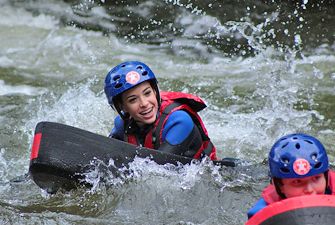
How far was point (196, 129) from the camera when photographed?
203 inches

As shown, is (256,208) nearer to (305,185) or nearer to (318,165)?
(305,185)

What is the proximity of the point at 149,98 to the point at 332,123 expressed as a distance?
2.67 m

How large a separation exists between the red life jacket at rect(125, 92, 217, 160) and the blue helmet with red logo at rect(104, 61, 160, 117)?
4.4 inches

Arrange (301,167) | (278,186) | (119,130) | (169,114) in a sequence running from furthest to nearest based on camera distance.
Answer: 1. (119,130)
2. (169,114)
3. (278,186)
4. (301,167)

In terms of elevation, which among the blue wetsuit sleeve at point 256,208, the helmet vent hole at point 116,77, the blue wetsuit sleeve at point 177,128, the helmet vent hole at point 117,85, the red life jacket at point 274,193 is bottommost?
the blue wetsuit sleeve at point 256,208

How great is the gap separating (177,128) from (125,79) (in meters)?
0.49

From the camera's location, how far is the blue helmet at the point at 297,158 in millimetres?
3428

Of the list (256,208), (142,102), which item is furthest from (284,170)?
(142,102)

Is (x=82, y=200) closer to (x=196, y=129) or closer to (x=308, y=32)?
(x=196, y=129)

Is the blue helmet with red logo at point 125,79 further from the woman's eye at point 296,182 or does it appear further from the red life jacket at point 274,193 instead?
the woman's eye at point 296,182

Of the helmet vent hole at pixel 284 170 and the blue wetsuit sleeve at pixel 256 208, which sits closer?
the helmet vent hole at pixel 284 170

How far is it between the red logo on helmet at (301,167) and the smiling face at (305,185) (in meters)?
0.04

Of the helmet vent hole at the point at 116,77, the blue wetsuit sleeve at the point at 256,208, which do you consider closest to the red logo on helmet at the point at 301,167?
the blue wetsuit sleeve at the point at 256,208

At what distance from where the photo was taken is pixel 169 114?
16.7 ft
